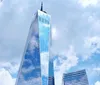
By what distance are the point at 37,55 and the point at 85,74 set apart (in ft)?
186

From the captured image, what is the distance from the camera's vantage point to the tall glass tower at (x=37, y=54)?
113250 millimetres

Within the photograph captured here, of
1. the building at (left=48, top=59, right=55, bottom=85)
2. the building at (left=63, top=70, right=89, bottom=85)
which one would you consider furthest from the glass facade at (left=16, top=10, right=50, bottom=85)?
the building at (left=63, top=70, right=89, bottom=85)

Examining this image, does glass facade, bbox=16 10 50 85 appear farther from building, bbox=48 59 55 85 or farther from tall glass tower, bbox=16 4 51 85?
building, bbox=48 59 55 85

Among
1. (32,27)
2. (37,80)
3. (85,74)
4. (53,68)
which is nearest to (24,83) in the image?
(37,80)

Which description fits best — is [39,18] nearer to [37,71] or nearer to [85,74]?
[37,71]

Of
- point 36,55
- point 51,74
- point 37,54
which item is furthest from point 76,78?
point 37,54

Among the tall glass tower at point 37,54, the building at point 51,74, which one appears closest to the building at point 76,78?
the building at point 51,74

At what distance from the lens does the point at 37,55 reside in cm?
11344

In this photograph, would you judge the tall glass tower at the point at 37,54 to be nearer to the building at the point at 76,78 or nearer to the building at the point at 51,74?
the building at the point at 51,74

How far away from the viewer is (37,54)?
113 m

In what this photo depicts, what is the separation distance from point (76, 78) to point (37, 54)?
5910cm

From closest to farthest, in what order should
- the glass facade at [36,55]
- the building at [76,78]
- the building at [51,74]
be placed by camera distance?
the glass facade at [36,55] → the building at [51,74] → the building at [76,78]

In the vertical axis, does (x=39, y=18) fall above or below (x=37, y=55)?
above

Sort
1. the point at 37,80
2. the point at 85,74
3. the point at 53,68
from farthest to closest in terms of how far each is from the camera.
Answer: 1. the point at 85,74
2. the point at 53,68
3. the point at 37,80
